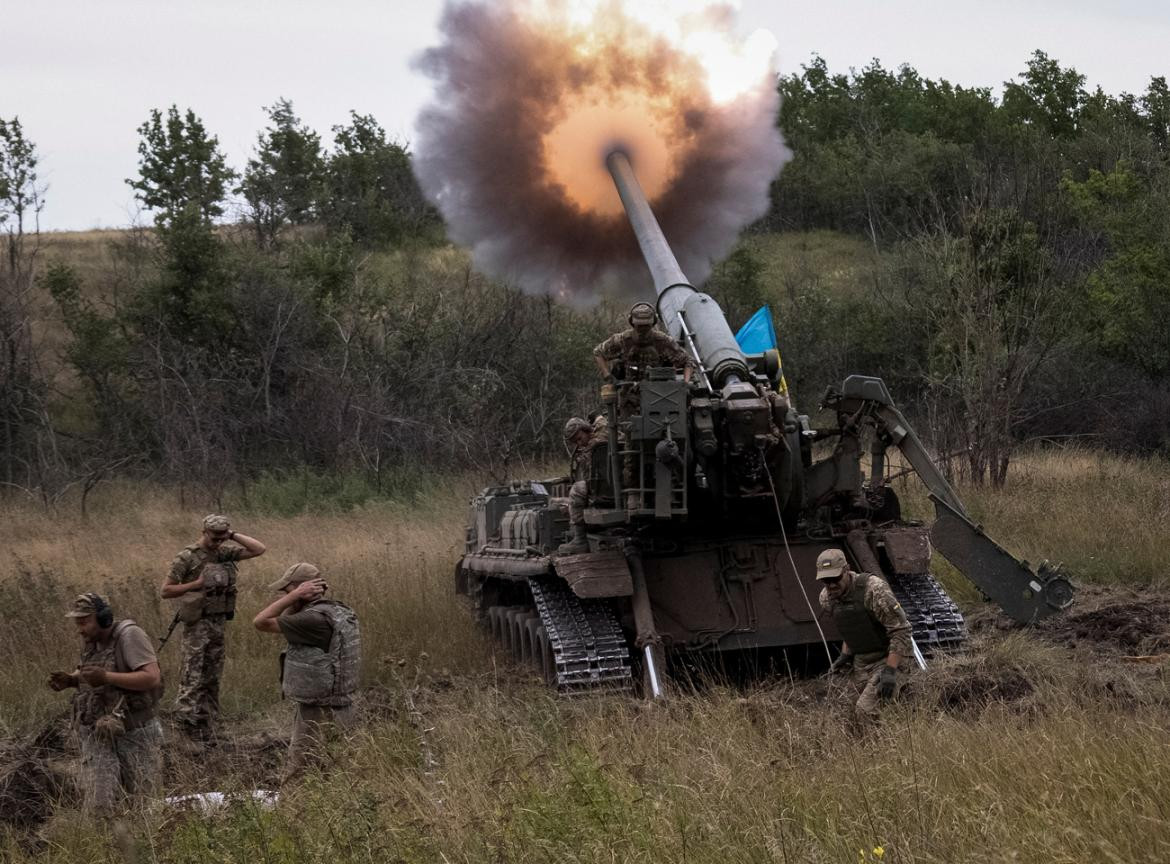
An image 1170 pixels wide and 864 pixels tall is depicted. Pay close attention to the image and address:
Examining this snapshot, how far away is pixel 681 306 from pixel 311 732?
5.15 metres

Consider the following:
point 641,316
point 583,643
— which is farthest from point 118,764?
point 641,316

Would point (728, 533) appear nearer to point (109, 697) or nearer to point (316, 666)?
point (316, 666)

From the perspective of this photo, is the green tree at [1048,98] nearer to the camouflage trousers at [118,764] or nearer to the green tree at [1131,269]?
the green tree at [1131,269]

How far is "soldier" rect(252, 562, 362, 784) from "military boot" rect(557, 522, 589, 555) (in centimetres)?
293

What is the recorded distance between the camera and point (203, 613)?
11289mm

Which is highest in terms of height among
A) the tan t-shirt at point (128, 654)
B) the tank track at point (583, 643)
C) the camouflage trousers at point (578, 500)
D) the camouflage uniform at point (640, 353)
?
the camouflage uniform at point (640, 353)

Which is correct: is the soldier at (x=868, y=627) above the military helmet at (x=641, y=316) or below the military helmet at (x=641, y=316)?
below

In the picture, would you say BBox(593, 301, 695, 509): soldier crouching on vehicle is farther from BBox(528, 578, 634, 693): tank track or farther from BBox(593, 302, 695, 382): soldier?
BBox(528, 578, 634, 693): tank track

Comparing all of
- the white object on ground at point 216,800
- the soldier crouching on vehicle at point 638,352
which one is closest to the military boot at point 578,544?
the soldier crouching on vehicle at point 638,352

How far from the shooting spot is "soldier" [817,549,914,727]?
29.5 feet

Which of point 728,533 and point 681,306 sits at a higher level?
point 681,306

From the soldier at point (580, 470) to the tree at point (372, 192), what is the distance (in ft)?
104

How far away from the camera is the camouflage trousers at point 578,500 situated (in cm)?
1157

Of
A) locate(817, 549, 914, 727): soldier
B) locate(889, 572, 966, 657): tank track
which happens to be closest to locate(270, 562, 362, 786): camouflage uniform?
locate(817, 549, 914, 727): soldier
